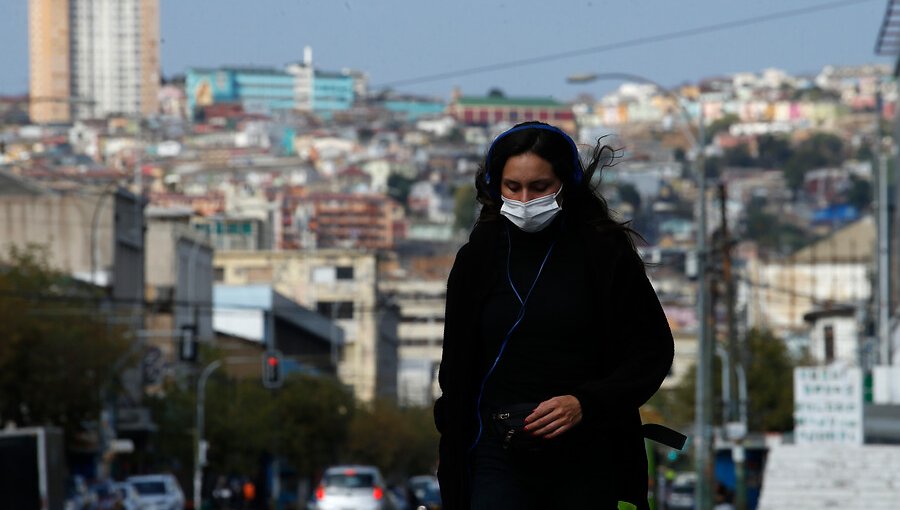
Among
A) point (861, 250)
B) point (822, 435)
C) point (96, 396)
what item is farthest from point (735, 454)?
point (861, 250)

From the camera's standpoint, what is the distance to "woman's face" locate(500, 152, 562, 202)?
199 inches

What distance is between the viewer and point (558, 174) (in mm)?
5117

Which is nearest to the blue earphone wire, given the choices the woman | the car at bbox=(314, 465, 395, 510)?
the woman

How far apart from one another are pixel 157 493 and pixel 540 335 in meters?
39.9

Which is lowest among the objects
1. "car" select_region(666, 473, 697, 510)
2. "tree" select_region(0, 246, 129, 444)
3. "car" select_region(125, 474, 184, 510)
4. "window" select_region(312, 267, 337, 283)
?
"car" select_region(666, 473, 697, 510)

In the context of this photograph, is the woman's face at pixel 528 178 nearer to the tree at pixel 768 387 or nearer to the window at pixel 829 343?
the tree at pixel 768 387

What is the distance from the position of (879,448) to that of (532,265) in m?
16.3

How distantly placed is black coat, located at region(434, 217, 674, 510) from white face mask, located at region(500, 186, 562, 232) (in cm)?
13

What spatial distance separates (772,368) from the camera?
269 ft

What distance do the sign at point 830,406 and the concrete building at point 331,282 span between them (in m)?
126

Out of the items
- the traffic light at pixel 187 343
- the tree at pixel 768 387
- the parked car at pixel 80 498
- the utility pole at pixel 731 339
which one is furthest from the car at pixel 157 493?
the tree at pixel 768 387

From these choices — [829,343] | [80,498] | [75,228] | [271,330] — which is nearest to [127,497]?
[80,498]

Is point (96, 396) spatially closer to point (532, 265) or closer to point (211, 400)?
point (211, 400)

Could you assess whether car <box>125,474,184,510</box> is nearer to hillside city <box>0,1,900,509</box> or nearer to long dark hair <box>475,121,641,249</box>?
hillside city <box>0,1,900,509</box>
